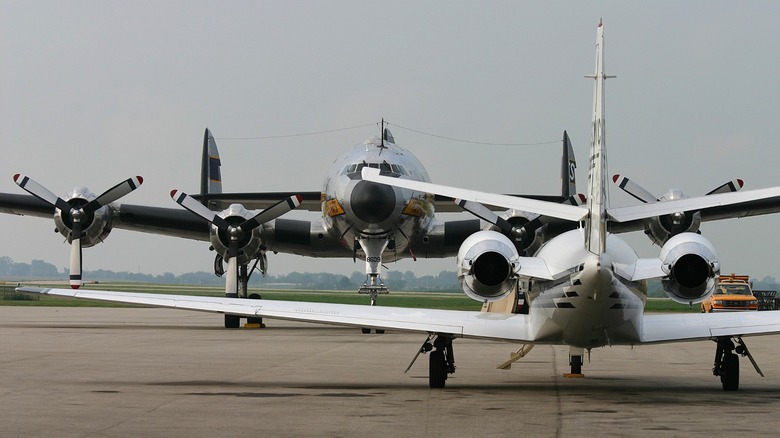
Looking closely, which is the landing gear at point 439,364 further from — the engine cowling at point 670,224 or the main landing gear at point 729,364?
the engine cowling at point 670,224

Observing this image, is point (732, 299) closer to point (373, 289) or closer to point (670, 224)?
point (670, 224)

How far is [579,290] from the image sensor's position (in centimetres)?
1342

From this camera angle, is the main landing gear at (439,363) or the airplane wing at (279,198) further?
the airplane wing at (279,198)

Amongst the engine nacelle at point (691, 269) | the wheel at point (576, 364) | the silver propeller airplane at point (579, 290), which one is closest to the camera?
the silver propeller airplane at point (579, 290)

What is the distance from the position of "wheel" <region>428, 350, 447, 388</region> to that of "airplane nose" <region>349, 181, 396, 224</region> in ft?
53.1

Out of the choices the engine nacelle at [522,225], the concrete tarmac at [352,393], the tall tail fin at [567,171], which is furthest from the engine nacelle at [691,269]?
the tall tail fin at [567,171]

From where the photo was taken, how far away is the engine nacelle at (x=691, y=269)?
13156 mm

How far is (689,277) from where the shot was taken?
43.4ft

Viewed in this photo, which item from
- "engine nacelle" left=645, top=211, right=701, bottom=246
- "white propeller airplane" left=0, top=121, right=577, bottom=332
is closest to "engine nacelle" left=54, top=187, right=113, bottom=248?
"white propeller airplane" left=0, top=121, right=577, bottom=332

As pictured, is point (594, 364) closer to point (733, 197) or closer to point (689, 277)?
point (689, 277)

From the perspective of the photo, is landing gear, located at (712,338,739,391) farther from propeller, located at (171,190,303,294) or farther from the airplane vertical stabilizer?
propeller, located at (171,190,303,294)

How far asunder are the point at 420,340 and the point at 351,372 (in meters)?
10.9

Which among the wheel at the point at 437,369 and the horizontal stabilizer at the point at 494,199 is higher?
the horizontal stabilizer at the point at 494,199

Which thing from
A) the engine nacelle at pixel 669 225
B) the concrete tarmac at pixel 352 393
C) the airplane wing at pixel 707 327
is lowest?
the concrete tarmac at pixel 352 393
